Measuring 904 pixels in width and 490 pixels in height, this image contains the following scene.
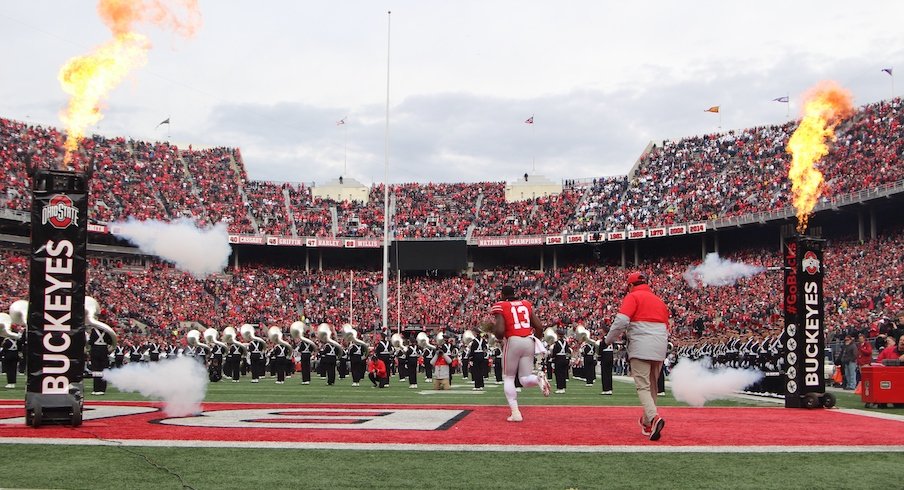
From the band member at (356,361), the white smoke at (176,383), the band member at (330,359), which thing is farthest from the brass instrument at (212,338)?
the white smoke at (176,383)

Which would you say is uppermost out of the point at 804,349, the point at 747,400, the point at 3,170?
the point at 3,170

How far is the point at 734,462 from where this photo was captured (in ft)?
23.5

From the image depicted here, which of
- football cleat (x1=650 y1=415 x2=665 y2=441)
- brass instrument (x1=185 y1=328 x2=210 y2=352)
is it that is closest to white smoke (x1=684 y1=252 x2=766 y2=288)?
brass instrument (x1=185 y1=328 x2=210 y2=352)

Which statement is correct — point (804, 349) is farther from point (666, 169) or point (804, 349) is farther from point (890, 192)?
point (666, 169)

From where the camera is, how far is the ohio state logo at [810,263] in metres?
13.9

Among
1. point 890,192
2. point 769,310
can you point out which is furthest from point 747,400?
point 890,192

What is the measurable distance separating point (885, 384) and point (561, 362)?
8471 millimetres

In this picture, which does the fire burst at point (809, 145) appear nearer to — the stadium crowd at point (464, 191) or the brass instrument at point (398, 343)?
the brass instrument at point (398, 343)

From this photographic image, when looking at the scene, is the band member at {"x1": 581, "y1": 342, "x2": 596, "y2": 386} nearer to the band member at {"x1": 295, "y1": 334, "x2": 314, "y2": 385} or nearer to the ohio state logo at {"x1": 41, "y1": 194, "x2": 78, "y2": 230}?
the band member at {"x1": 295, "y1": 334, "x2": 314, "y2": 385}

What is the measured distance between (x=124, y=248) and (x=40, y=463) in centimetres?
4543

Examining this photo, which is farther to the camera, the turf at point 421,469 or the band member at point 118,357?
the band member at point 118,357

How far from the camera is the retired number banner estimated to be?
406 inches

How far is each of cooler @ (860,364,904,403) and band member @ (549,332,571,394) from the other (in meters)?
7.64

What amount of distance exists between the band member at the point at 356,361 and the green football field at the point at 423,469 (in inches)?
685
